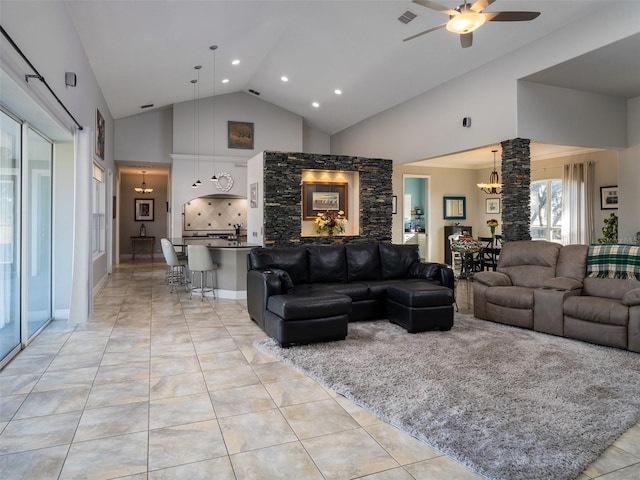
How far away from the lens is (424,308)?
4527mm

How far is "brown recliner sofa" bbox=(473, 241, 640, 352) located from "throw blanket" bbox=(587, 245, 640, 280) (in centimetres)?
7

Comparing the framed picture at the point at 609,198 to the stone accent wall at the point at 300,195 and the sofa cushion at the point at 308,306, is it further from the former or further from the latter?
the sofa cushion at the point at 308,306

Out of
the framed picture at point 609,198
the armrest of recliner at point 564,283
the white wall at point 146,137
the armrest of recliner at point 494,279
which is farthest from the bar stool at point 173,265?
the framed picture at point 609,198

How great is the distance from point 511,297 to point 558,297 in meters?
0.51

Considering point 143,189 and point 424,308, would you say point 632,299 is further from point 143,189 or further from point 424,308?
point 143,189

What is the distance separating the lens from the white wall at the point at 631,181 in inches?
274

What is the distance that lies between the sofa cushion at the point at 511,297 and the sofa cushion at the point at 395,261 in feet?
3.56

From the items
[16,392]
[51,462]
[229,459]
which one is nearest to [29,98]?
[16,392]

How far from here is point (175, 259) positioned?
23.5ft

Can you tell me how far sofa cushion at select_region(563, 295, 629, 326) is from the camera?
12.8 feet

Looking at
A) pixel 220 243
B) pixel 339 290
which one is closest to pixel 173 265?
pixel 220 243

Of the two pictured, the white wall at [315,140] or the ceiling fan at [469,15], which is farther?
the white wall at [315,140]

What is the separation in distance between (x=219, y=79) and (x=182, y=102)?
5.58 ft

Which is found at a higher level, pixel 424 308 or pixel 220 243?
pixel 220 243
